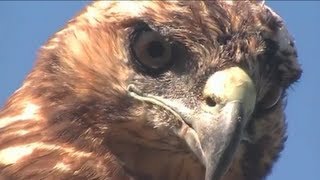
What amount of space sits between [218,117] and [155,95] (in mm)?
419

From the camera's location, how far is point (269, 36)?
242 inches

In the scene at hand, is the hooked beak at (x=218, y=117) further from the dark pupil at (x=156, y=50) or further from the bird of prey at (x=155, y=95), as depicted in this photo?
the dark pupil at (x=156, y=50)

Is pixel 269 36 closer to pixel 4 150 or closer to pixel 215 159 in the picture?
pixel 215 159

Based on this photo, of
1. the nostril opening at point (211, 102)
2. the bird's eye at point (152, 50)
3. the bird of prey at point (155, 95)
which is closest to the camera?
the nostril opening at point (211, 102)

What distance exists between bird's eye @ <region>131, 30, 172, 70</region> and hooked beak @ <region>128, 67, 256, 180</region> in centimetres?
15

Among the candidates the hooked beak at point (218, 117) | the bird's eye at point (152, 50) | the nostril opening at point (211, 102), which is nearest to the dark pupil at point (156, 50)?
the bird's eye at point (152, 50)

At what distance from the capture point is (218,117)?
5.73 meters

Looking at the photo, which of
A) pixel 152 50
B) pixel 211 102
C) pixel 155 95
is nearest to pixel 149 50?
pixel 152 50

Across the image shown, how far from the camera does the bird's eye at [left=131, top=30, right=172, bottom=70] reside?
6.05 meters

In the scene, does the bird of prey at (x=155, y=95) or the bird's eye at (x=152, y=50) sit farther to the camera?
the bird's eye at (x=152, y=50)

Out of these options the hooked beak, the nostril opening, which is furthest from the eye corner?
the nostril opening

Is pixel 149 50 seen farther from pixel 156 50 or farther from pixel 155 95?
pixel 155 95

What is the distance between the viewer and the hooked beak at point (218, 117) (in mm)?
5633

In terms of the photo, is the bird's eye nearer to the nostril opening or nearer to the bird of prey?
the bird of prey
